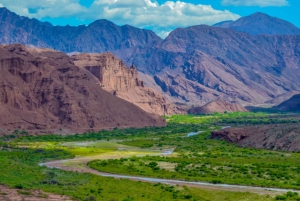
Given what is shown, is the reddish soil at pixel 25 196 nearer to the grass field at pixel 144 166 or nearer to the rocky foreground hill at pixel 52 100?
the grass field at pixel 144 166

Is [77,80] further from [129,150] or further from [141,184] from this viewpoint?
[141,184]

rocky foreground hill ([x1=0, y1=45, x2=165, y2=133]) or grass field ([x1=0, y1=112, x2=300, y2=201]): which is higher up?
rocky foreground hill ([x1=0, y1=45, x2=165, y2=133])

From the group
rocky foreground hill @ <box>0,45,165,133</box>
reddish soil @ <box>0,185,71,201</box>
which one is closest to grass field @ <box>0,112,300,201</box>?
reddish soil @ <box>0,185,71,201</box>

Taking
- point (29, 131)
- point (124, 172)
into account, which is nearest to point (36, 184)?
point (124, 172)

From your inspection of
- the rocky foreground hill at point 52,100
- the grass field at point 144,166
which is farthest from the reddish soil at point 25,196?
the rocky foreground hill at point 52,100

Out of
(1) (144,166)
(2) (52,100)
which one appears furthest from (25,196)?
(2) (52,100)

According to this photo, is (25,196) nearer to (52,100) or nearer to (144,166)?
(144,166)

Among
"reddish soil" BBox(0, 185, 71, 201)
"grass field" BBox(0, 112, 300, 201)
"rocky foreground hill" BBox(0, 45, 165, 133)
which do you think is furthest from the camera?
"rocky foreground hill" BBox(0, 45, 165, 133)

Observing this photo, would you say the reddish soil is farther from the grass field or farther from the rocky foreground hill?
the rocky foreground hill
